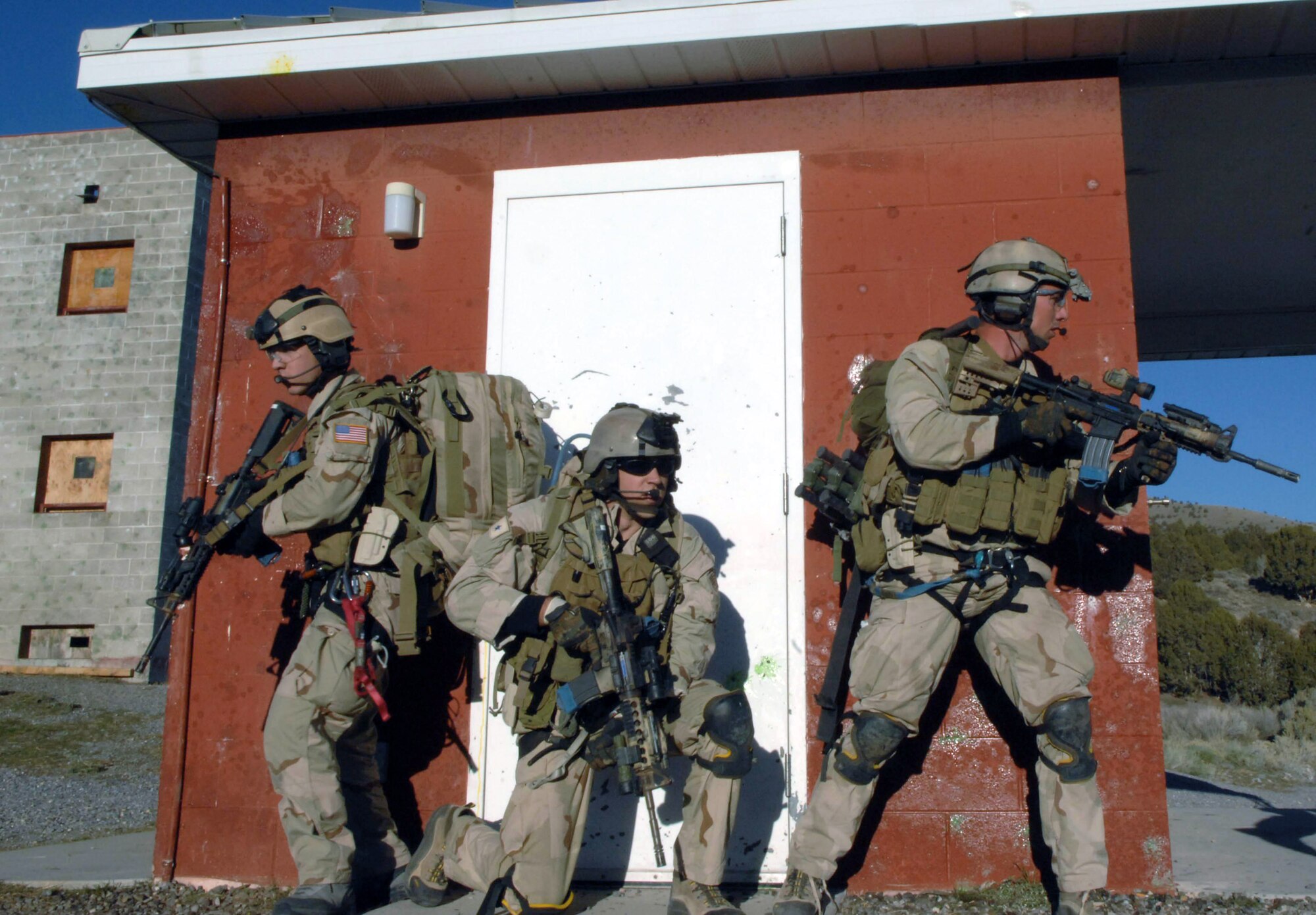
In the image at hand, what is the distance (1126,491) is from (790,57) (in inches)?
90.3

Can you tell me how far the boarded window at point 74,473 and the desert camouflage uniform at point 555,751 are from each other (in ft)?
49.4

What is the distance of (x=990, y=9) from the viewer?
4.26 m

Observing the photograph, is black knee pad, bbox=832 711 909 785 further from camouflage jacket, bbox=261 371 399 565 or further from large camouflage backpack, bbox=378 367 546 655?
camouflage jacket, bbox=261 371 399 565

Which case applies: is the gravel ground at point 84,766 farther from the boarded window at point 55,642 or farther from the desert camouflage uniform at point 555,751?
the desert camouflage uniform at point 555,751

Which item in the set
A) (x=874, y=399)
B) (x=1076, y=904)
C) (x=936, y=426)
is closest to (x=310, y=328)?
(x=874, y=399)

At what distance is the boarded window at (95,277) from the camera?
57.2ft

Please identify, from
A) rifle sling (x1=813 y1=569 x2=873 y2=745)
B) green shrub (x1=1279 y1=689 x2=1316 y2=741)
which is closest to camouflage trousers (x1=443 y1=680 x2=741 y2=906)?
rifle sling (x1=813 y1=569 x2=873 y2=745)

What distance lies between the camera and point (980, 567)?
364 centimetres

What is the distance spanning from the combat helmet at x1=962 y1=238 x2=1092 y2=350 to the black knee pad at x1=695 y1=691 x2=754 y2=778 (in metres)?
1.67

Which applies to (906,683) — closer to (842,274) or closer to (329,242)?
(842,274)

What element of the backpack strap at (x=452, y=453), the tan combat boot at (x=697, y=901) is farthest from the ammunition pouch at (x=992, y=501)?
the backpack strap at (x=452, y=453)

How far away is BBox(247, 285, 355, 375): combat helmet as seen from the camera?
423 cm

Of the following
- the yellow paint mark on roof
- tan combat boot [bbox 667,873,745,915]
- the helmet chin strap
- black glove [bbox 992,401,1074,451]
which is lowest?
tan combat boot [bbox 667,873,745,915]

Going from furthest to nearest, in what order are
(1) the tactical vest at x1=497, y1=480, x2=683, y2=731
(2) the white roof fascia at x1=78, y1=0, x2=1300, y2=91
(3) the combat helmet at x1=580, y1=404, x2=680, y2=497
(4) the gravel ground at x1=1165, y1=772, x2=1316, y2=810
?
(4) the gravel ground at x1=1165, y1=772, x2=1316, y2=810
(2) the white roof fascia at x1=78, y1=0, x2=1300, y2=91
(3) the combat helmet at x1=580, y1=404, x2=680, y2=497
(1) the tactical vest at x1=497, y1=480, x2=683, y2=731
